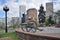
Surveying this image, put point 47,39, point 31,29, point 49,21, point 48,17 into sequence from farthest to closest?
point 48,17 → point 49,21 → point 31,29 → point 47,39

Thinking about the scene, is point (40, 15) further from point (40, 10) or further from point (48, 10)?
point (48, 10)

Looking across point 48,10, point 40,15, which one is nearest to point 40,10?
point 40,15

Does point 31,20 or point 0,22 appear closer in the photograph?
point 31,20

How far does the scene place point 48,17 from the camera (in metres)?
95.9

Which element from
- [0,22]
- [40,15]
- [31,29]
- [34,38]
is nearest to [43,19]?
[40,15]

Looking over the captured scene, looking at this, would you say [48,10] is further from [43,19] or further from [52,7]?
[43,19]

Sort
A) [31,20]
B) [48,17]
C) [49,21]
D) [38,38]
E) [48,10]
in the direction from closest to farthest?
[38,38]
[31,20]
[49,21]
[48,17]
[48,10]

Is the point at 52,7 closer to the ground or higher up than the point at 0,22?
higher up

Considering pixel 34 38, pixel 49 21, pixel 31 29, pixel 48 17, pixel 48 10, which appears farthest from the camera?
pixel 48 10

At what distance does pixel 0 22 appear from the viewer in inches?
3137

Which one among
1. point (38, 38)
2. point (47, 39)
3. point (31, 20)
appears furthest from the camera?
point (31, 20)

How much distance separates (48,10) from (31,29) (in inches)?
3374

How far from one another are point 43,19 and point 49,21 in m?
2.88

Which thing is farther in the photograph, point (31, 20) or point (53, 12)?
point (53, 12)
